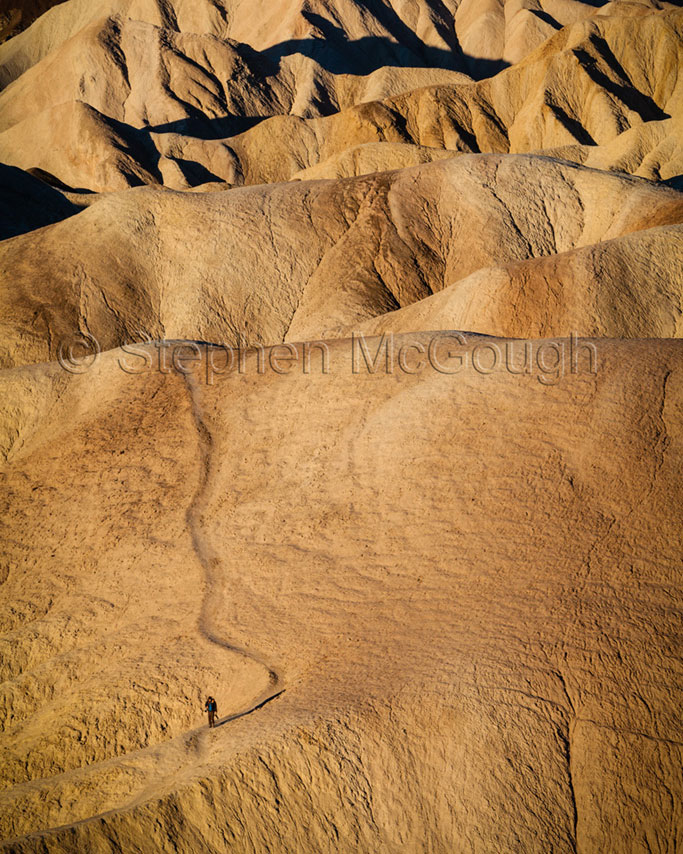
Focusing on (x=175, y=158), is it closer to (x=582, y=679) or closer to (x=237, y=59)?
(x=237, y=59)

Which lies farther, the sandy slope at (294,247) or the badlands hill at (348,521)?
the sandy slope at (294,247)

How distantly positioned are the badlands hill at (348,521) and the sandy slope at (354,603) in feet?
0.15

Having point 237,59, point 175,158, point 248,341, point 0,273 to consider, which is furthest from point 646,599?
point 237,59

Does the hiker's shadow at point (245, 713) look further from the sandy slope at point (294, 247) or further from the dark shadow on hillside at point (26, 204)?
the dark shadow on hillside at point (26, 204)

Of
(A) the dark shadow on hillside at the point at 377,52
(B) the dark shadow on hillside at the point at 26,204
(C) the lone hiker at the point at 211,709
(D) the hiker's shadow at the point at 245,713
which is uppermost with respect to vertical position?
(A) the dark shadow on hillside at the point at 377,52

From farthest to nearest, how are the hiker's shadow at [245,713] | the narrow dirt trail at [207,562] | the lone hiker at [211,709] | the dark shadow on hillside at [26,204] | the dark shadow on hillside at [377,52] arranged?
the dark shadow on hillside at [377,52], the dark shadow on hillside at [26,204], the narrow dirt trail at [207,562], the hiker's shadow at [245,713], the lone hiker at [211,709]

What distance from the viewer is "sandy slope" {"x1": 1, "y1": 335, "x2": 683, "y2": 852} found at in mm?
9320

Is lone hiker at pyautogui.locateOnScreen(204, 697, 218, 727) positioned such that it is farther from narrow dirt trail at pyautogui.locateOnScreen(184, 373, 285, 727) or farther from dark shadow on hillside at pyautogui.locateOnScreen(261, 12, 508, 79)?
dark shadow on hillside at pyautogui.locateOnScreen(261, 12, 508, 79)

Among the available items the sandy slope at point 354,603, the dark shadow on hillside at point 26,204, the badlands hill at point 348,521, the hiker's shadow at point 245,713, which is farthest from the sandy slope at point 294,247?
the hiker's shadow at point 245,713

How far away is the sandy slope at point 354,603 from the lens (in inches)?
367

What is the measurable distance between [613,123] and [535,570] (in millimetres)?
42837

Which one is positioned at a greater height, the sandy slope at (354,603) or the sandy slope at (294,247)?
the sandy slope at (294,247)

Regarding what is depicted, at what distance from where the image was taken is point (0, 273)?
1084 inches

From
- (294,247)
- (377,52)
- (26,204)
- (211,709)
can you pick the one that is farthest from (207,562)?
(377,52)
